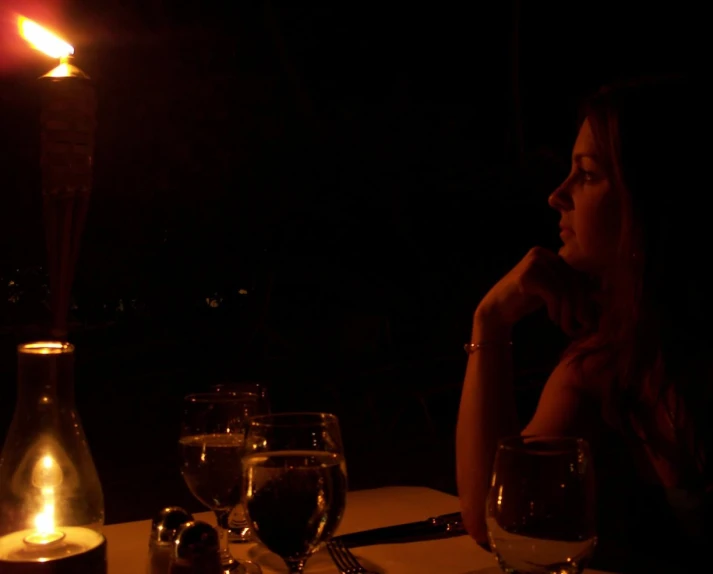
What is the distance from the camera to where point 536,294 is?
6.00 feet

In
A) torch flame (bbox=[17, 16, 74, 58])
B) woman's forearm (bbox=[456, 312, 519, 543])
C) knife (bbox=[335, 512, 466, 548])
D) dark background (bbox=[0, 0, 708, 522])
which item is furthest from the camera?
dark background (bbox=[0, 0, 708, 522])

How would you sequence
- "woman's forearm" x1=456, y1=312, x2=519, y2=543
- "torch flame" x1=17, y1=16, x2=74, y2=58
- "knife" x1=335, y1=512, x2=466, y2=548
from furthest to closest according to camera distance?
1. "woman's forearm" x1=456, y1=312, x2=519, y2=543
2. "knife" x1=335, y1=512, x2=466, y2=548
3. "torch flame" x1=17, y1=16, x2=74, y2=58

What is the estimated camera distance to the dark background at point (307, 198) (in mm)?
3832

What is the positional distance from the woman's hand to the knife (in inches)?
26.8

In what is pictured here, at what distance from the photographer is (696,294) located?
1.77m

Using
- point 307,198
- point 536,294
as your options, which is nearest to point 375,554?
point 536,294

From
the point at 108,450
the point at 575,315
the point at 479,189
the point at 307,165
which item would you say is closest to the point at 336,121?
the point at 307,165

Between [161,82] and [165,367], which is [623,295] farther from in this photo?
[165,367]

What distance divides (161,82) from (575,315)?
8.49ft

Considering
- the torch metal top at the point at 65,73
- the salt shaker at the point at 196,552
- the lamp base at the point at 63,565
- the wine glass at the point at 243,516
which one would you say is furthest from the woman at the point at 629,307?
the torch metal top at the point at 65,73

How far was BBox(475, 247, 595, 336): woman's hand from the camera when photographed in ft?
5.95

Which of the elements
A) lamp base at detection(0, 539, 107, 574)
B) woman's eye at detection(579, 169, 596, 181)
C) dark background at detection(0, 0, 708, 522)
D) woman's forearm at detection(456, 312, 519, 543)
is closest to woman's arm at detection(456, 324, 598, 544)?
woman's forearm at detection(456, 312, 519, 543)

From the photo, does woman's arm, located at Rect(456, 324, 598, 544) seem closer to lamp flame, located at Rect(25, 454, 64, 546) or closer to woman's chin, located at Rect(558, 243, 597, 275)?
woman's chin, located at Rect(558, 243, 597, 275)

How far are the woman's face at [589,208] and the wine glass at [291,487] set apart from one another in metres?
1.06
